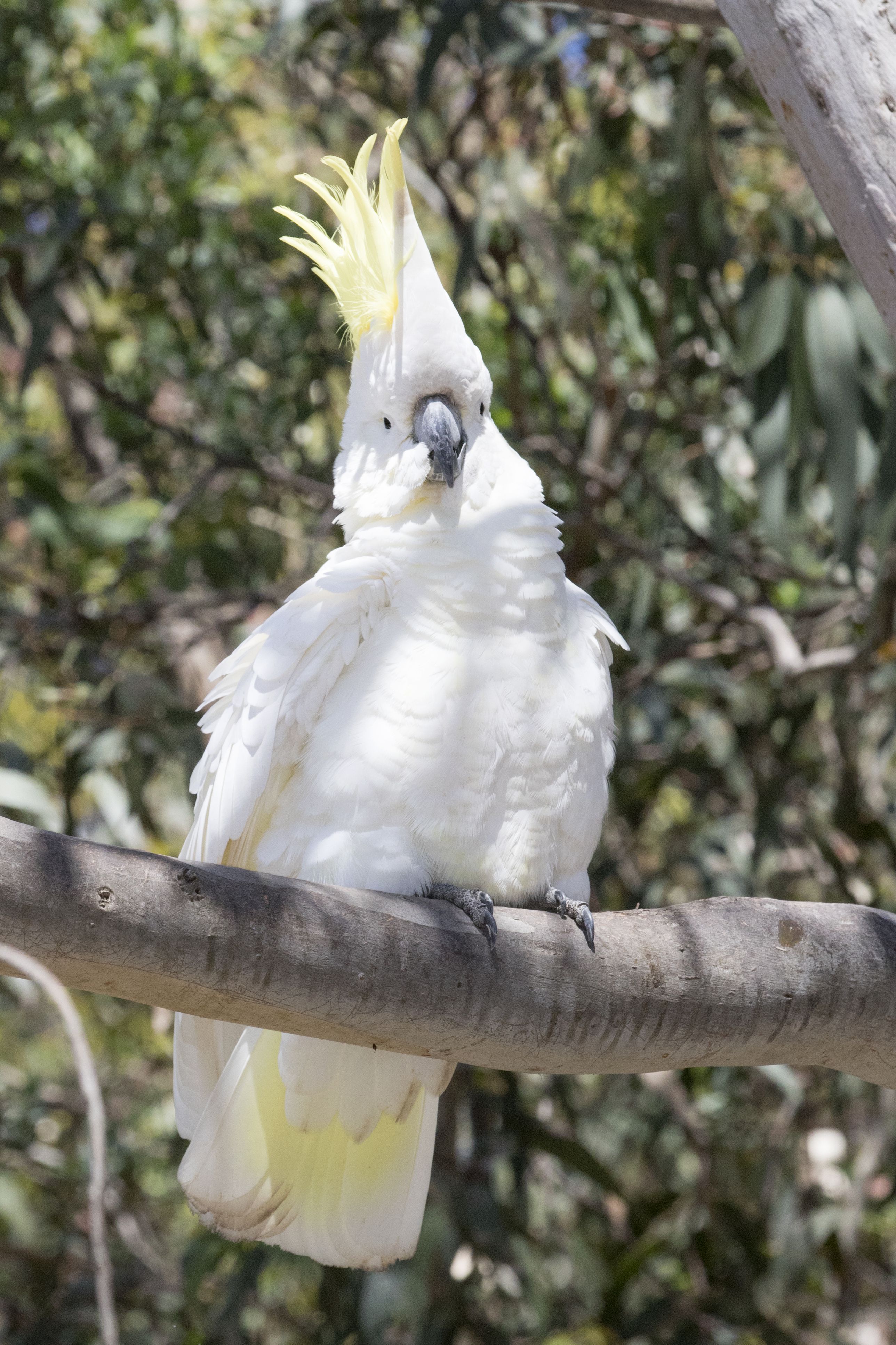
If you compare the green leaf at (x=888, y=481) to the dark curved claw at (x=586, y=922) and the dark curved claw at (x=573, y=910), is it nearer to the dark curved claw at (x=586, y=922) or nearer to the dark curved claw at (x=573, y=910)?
the dark curved claw at (x=573, y=910)

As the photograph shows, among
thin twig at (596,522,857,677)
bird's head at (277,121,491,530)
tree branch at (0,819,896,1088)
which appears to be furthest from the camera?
thin twig at (596,522,857,677)

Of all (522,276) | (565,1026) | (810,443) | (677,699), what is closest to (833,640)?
(677,699)

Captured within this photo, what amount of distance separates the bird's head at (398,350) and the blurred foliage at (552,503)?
66cm

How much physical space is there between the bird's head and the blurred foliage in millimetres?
656

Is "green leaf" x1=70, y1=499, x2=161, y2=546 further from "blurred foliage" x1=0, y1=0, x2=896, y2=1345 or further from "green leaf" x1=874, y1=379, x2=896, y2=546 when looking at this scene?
"green leaf" x1=874, y1=379, x2=896, y2=546

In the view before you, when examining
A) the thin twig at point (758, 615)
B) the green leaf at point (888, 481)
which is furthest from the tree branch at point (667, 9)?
the thin twig at point (758, 615)

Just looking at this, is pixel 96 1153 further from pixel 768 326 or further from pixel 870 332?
pixel 870 332

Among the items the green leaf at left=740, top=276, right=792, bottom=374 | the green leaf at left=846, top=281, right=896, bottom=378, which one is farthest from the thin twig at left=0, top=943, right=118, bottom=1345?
the green leaf at left=846, top=281, right=896, bottom=378

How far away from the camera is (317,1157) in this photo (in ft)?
4.55

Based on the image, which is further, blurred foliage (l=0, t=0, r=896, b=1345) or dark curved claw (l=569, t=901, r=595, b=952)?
blurred foliage (l=0, t=0, r=896, b=1345)

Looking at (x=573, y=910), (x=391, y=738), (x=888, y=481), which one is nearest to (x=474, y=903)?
(x=573, y=910)

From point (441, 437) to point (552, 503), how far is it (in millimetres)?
1160

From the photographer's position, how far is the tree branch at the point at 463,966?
2.91ft

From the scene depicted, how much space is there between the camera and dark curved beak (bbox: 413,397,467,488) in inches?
53.0
